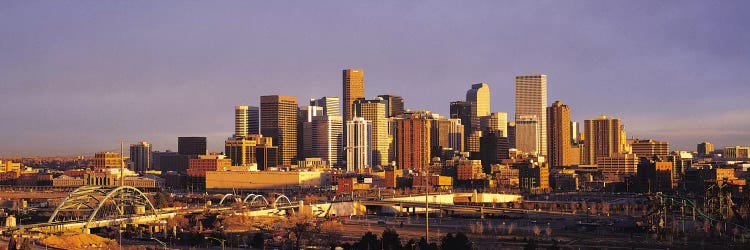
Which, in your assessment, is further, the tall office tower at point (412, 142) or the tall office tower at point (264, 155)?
the tall office tower at point (264, 155)

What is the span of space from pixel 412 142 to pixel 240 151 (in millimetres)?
31276

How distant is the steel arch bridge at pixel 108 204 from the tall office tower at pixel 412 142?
385ft

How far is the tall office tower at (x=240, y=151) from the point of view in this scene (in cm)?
18862

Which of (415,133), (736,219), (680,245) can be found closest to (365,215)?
(736,219)

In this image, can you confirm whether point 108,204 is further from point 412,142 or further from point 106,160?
point 412,142

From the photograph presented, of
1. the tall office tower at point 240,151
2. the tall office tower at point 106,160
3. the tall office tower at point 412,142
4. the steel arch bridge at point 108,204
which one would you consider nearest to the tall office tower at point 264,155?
the tall office tower at point 240,151

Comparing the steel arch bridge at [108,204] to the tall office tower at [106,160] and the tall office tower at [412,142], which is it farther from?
the tall office tower at [412,142]

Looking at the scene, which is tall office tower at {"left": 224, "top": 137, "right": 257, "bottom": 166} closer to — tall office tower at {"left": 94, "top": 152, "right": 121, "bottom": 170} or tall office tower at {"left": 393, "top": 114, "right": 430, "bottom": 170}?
tall office tower at {"left": 94, "top": 152, "right": 121, "bottom": 170}

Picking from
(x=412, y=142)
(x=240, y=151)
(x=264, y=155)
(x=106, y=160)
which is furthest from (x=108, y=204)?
(x=412, y=142)

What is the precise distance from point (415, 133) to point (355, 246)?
144 metres

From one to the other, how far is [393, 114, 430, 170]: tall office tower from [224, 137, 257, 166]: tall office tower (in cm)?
2688

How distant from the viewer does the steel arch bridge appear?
6731 centimetres

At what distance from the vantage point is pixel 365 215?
92750mm

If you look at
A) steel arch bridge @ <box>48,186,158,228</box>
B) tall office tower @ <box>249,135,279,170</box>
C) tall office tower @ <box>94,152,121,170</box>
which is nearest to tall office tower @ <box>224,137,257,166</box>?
tall office tower @ <box>249,135,279,170</box>
